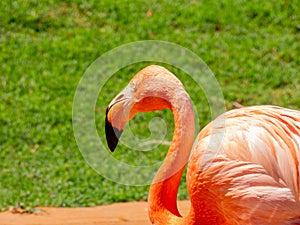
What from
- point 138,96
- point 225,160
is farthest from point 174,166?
point 138,96

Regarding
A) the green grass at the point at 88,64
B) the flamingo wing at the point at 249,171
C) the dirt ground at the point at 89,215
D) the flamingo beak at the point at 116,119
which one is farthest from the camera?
the green grass at the point at 88,64

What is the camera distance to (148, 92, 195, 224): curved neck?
14.4 feet

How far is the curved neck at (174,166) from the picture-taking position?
4375 millimetres

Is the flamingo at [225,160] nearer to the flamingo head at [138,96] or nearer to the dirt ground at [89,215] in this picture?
the flamingo head at [138,96]

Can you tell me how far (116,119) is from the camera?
14.3 feet

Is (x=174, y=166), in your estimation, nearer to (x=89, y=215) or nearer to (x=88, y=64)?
(x=89, y=215)

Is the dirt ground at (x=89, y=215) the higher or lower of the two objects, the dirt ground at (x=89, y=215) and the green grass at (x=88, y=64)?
the lower

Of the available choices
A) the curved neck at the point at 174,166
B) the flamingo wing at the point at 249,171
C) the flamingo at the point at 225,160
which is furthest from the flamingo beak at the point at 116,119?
the flamingo wing at the point at 249,171

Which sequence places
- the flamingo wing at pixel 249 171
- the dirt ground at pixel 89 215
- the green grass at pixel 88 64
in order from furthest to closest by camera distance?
the green grass at pixel 88 64
the dirt ground at pixel 89 215
the flamingo wing at pixel 249 171

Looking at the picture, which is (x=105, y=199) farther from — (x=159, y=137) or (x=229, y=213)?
(x=229, y=213)

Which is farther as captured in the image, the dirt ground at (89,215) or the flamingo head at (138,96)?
the dirt ground at (89,215)

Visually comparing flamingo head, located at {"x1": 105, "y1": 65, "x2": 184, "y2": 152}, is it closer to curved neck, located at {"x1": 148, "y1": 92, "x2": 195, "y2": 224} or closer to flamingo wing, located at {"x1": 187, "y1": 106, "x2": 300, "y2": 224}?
curved neck, located at {"x1": 148, "y1": 92, "x2": 195, "y2": 224}

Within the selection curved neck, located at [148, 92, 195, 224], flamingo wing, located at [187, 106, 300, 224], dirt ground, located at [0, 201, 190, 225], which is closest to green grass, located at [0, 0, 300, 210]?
dirt ground, located at [0, 201, 190, 225]

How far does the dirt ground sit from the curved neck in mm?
1338
